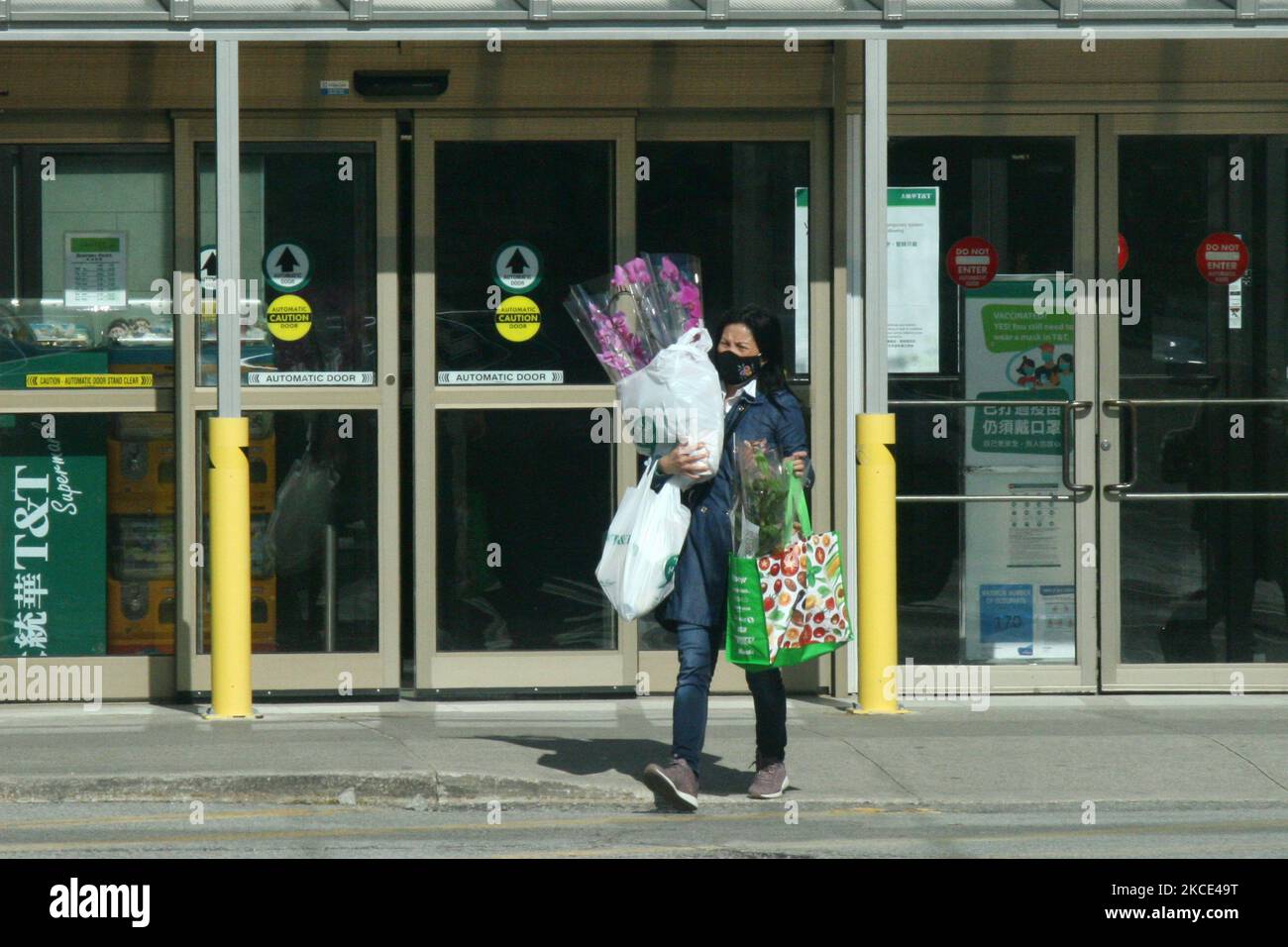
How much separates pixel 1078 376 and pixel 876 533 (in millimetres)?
1734

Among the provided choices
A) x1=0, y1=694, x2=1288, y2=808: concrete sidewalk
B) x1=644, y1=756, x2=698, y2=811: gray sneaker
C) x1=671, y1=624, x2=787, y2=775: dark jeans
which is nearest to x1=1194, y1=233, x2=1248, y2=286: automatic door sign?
x1=0, y1=694, x2=1288, y2=808: concrete sidewalk

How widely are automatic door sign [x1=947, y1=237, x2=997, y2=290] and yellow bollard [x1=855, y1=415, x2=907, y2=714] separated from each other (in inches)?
52.7

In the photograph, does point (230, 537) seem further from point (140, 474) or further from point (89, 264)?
point (89, 264)

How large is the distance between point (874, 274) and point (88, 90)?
158 inches

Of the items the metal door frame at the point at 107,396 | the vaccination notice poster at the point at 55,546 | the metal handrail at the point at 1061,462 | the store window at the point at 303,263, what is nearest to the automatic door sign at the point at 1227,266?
the metal handrail at the point at 1061,462

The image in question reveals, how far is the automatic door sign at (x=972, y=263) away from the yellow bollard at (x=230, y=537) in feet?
12.1

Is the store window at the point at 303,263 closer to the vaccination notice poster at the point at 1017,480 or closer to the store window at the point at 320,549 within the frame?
the store window at the point at 320,549

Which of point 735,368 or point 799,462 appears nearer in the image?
point 799,462

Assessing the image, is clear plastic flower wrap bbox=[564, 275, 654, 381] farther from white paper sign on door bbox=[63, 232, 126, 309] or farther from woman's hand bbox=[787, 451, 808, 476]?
white paper sign on door bbox=[63, 232, 126, 309]

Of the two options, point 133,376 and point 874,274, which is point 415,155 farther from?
point 874,274

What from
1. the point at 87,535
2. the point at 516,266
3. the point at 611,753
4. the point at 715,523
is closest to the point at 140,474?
the point at 87,535

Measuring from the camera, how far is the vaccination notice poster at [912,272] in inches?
405

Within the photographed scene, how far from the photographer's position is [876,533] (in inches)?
367

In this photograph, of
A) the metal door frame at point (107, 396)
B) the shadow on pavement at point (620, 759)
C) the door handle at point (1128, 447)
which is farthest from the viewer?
the door handle at point (1128, 447)
